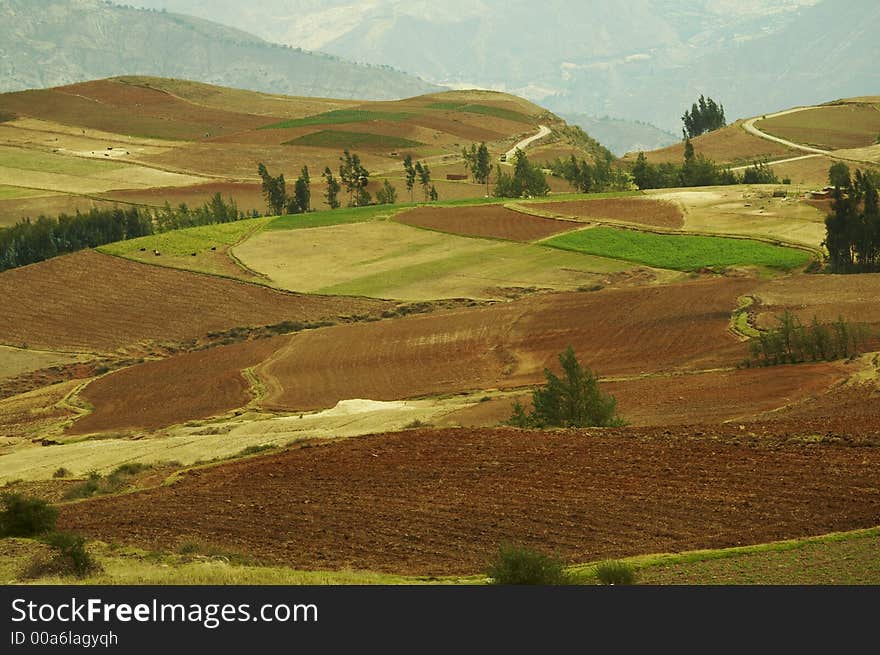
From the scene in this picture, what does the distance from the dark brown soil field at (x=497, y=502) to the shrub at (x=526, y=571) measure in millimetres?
3353

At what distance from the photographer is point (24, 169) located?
6786 inches

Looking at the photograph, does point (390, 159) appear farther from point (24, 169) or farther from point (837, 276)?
point (837, 276)

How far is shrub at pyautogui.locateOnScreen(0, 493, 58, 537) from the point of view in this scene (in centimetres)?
3116

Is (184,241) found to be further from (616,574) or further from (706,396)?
(616,574)

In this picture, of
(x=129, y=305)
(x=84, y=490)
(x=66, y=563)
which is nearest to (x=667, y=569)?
(x=66, y=563)

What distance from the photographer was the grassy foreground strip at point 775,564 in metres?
23.8

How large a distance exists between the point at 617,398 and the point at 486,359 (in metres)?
16.2

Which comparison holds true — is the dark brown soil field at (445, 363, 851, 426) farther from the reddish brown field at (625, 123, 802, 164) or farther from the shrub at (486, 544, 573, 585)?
the reddish brown field at (625, 123, 802, 164)

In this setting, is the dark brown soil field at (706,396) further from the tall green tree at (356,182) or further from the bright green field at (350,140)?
the bright green field at (350,140)

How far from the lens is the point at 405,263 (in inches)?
4031

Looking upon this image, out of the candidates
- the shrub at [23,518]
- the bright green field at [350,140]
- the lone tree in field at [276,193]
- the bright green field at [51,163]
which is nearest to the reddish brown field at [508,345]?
the shrub at [23,518]

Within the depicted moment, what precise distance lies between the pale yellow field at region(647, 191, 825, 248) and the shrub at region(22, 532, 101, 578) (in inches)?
2944

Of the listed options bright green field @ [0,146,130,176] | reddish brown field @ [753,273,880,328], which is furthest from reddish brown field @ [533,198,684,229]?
bright green field @ [0,146,130,176]

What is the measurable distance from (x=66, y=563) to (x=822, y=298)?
53052 mm
